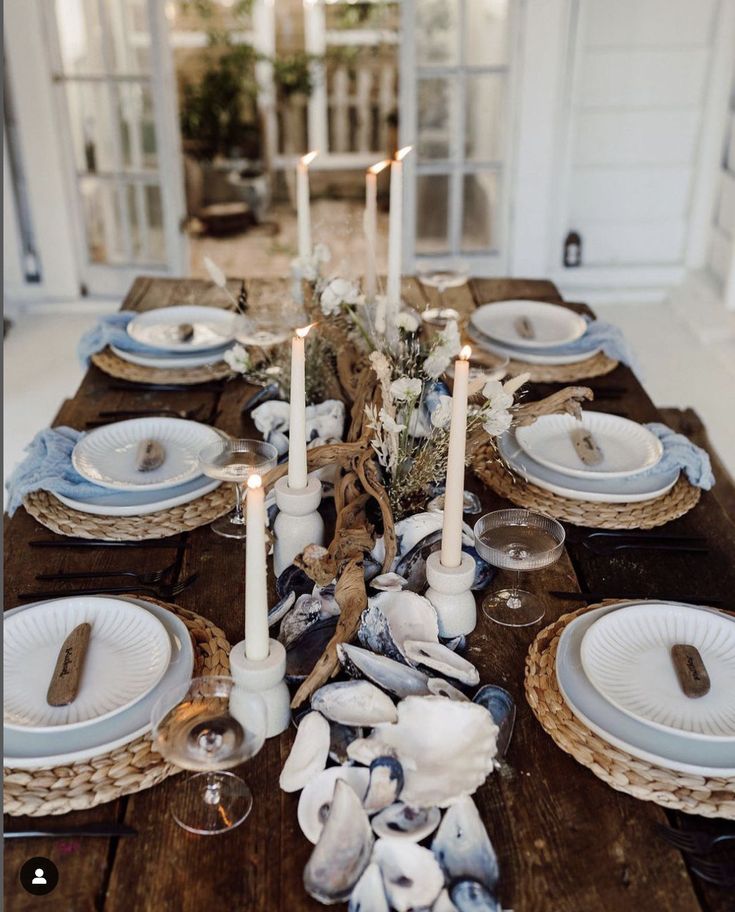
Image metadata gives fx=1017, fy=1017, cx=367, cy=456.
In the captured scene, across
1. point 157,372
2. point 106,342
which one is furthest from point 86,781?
point 106,342

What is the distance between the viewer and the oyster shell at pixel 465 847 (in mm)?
944

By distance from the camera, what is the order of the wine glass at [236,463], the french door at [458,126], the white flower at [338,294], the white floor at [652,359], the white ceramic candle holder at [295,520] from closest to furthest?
the white ceramic candle holder at [295,520], the wine glass at [236,463], the white flower at [338,294], the white floor at [652,359], the french door at [458,126]

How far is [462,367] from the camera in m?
1.16

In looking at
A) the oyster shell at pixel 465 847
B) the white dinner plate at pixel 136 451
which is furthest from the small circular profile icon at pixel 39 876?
the white dinner plate at pixel 136 451

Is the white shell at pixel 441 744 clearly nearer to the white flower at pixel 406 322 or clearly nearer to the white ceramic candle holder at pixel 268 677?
the white ceramic candle holder at pixel 268 677

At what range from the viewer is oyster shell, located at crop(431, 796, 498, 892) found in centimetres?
94

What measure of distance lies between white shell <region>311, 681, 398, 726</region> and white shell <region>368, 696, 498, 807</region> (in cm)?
2

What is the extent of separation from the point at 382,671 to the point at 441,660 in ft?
0.27

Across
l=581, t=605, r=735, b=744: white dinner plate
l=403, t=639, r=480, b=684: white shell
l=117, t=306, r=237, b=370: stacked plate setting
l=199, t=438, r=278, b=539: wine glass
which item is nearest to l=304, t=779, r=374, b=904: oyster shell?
l=403, t=639, r=480, b=684: white shell

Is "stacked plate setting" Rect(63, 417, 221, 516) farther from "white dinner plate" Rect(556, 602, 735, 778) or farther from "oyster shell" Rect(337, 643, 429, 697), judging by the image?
"white dinner plate" Rect(556, 602, 735, 778)

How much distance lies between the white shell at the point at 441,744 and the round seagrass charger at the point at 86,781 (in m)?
0.24

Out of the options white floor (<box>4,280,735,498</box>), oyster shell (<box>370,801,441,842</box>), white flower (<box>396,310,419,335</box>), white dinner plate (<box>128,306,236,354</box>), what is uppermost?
white flower (<box>396,310,419,335</box>)

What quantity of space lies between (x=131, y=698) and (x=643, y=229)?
3.54 m

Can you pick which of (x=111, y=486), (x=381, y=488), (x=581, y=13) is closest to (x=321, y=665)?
(x=381, y=488)
